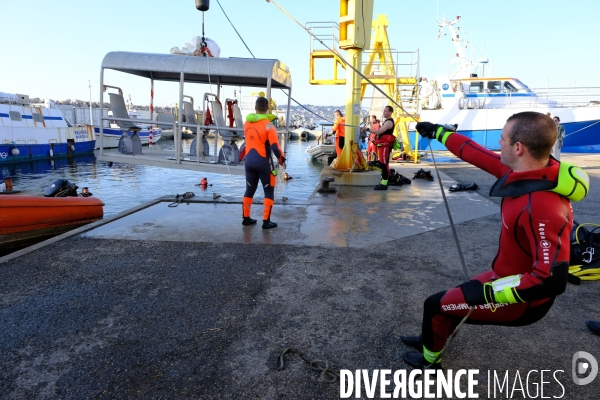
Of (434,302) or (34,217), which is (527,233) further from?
A: (34,217)

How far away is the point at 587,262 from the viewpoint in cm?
432

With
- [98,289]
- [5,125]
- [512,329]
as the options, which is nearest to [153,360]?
[98,289]

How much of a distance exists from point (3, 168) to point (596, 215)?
2942 centimetres

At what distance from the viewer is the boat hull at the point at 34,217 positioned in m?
7.09

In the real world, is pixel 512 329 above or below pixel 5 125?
below

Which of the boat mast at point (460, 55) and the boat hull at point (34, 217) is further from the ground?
the boat mast at point (460, 55)

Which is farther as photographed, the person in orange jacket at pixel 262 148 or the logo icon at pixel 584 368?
the person in orange jacket at pixel 262 148

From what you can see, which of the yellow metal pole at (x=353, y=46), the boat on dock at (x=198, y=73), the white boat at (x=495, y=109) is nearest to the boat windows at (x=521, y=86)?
the white boat at (x=495, y=109)

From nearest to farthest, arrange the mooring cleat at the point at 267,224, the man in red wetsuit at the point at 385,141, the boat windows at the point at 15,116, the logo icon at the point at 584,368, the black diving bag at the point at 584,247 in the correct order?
the logo icon at the point at 584,368 < the black diving bag at the point at 584,247 < the mooring cleat at the point at 267,224 < the man in red wetsuit at the point at 385,141 < the boat windows at the point at 15,116

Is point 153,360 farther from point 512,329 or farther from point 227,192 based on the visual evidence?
point 227,192

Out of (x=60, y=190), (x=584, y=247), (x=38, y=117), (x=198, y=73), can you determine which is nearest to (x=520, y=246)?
(x=584, y=247)

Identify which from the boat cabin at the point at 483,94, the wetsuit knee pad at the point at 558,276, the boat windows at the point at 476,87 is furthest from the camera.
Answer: the boat windows at the point at 476,87

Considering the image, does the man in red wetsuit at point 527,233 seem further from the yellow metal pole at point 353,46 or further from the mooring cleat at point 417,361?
the yellow metal pole at point 353,46

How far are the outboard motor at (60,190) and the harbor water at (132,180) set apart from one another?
3332 millimetres
